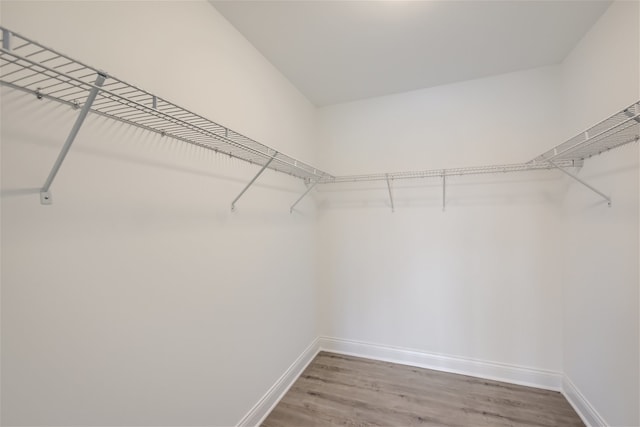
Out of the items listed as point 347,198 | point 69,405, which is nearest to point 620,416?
point 347,198

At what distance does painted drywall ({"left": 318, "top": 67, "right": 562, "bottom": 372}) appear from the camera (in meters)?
2.24

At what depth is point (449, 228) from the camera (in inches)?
97.7

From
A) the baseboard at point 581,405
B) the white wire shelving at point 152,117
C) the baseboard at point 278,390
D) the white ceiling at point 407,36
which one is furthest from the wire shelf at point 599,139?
the baseboard at point 278,390

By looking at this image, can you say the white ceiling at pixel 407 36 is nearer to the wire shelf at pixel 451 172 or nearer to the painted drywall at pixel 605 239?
the painted drywall at pixel 605 239

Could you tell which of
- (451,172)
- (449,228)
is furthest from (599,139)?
(449,228)

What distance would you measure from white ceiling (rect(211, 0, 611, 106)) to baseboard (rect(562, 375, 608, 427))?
2.42 meters

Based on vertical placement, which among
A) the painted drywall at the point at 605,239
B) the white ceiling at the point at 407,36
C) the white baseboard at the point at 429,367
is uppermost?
the white ceiling at the point at 407,36

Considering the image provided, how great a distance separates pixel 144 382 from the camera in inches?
46.4

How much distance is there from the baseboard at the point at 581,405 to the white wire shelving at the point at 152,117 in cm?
135

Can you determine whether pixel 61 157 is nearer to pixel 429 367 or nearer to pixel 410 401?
pixel 410 401

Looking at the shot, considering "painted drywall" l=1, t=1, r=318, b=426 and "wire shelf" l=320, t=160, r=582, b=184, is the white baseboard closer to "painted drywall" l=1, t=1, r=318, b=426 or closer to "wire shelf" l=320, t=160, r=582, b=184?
"painted drywall" l=1, t=1, r=318, b=426

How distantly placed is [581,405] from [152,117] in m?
3.09

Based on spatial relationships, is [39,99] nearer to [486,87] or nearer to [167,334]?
[167,334]

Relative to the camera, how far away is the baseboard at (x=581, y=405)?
1735 millimetres
